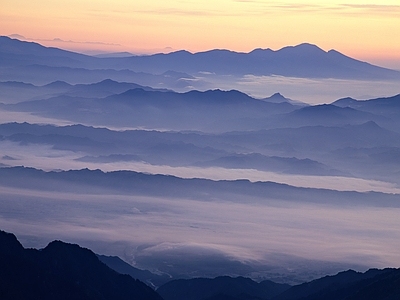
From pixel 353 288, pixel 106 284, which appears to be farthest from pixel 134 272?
pixel 353 288

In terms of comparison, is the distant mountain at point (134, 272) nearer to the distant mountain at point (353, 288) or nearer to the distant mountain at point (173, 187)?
the distant mountain at point (353, 288)

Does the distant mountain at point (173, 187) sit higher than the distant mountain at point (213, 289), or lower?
higher

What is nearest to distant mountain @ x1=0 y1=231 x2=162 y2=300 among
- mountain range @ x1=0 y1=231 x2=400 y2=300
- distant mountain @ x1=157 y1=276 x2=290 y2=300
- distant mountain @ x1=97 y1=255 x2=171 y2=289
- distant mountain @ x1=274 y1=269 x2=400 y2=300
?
mountain range @ x1=0 y1=231 x2=400 y2=300

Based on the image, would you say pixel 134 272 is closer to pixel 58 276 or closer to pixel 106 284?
pixel 106 284

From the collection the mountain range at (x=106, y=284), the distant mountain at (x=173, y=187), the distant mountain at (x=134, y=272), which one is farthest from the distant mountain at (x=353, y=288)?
the distant mountain at (x=173, y=187)

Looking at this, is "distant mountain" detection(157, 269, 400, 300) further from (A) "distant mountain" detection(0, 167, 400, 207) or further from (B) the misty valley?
(A) "distant mountain" detection(0, 167, 400, 207)

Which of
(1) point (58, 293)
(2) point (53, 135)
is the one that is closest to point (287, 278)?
(1) point (58, 293)
